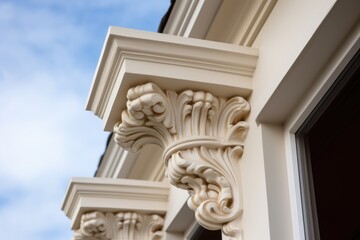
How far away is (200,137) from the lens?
3312mm

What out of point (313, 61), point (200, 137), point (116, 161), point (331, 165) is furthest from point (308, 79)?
point (116, 161)

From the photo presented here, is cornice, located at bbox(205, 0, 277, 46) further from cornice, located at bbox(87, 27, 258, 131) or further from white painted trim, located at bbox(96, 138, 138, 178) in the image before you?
white painted trim, located at bbox(96, 138, 138, 178)

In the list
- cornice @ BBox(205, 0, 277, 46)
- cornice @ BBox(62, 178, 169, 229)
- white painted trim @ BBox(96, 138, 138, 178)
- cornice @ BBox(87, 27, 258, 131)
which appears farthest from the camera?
white painted trim @ BBox(96, 138, 138, 178)

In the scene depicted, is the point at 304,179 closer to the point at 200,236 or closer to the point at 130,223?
the point at 200,236

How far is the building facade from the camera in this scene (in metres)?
2.95

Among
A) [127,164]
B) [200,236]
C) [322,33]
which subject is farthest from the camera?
[127,164]

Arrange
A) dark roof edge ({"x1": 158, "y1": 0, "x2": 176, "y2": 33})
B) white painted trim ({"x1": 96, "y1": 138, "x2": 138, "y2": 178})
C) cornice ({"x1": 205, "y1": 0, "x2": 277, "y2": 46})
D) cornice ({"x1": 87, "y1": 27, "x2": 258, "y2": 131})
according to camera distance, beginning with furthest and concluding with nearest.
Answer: white painted trim ({"x1": 96, "y1": 138, "x2": 138, "y2": 178}), dark roof edge ({"x1": 158, "y1": 0, "x2": 176, "y2": 33}), cornice ({"x1": 205, "y1": 0, "x2": 277, "y2": 46}), cornice ({"x1": 87, "y1": 27, "x2": 258, "y2": 131})

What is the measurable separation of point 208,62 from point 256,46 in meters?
0.27

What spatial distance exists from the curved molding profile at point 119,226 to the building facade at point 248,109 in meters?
1.16

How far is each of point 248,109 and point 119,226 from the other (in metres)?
1.66

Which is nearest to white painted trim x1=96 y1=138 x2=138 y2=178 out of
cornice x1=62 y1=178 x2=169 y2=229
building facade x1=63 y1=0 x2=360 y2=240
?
cornice x1=62 y1=178 x2=169 y2=229

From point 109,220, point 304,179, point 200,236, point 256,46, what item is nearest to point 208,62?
point 256,46

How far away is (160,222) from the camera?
4734 millimetres

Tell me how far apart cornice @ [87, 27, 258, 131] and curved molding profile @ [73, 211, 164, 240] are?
1.34 m
